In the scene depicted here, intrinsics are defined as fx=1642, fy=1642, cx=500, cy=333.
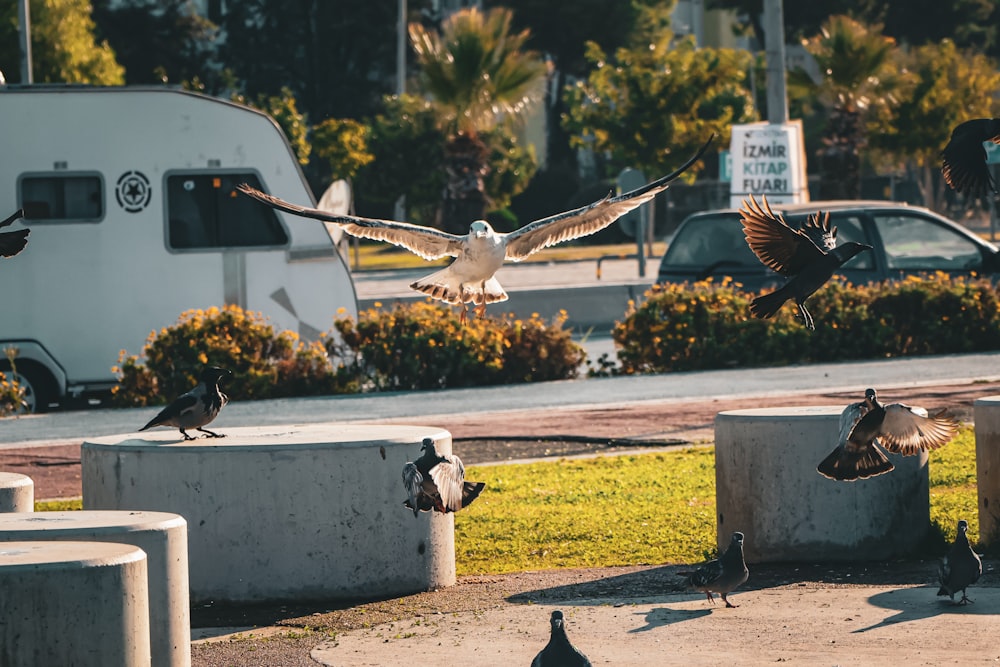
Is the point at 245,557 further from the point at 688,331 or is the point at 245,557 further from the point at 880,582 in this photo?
the point at 688,331

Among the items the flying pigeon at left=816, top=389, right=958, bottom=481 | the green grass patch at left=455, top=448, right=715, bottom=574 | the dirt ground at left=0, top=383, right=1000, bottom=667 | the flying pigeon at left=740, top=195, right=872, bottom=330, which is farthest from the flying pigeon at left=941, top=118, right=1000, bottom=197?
the green grass patch at left=455, top=448, right=715, bottom=574

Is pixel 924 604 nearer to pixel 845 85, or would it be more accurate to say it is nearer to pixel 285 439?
pixel 285 439

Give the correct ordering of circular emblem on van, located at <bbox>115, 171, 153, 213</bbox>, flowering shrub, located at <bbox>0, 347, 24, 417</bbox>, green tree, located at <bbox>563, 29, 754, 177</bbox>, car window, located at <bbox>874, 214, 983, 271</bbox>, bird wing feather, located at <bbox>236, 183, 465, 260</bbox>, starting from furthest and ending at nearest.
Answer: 1. green tree, located at <bbox>563, 29, 754, 177</bbox>
2. car window, located at <bbox>874, 214, 983, 271</bbox>
3. circular emblem on van, located at <bbox>115, 171, 153, 213</bbox>
4. flowering shrub, located at <bbox>0, 347, 24, 417</bbox>
5. bird wing feather, located at <bbox>236, 183, 465, 260</bbox>

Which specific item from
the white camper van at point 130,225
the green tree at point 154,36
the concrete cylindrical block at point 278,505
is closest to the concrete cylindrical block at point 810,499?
the concrete cylindrical block at point 278,505

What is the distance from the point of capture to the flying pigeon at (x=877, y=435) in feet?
26.5

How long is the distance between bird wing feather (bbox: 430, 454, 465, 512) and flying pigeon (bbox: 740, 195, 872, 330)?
1.70m

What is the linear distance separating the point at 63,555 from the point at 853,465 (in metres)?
3.81

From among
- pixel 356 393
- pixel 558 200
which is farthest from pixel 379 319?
pixel 558 200

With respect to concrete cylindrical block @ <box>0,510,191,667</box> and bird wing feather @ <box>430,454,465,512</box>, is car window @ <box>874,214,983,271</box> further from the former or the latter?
concrete cylindrical block @ <box>0,510,191,667</box>

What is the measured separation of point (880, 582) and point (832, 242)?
2.64m

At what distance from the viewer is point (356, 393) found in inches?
699

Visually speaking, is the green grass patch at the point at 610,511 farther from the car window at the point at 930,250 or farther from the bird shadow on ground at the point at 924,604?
the car window at the point at 930,250

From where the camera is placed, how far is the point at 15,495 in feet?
29.8

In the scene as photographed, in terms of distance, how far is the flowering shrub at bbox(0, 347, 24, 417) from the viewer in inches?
666
